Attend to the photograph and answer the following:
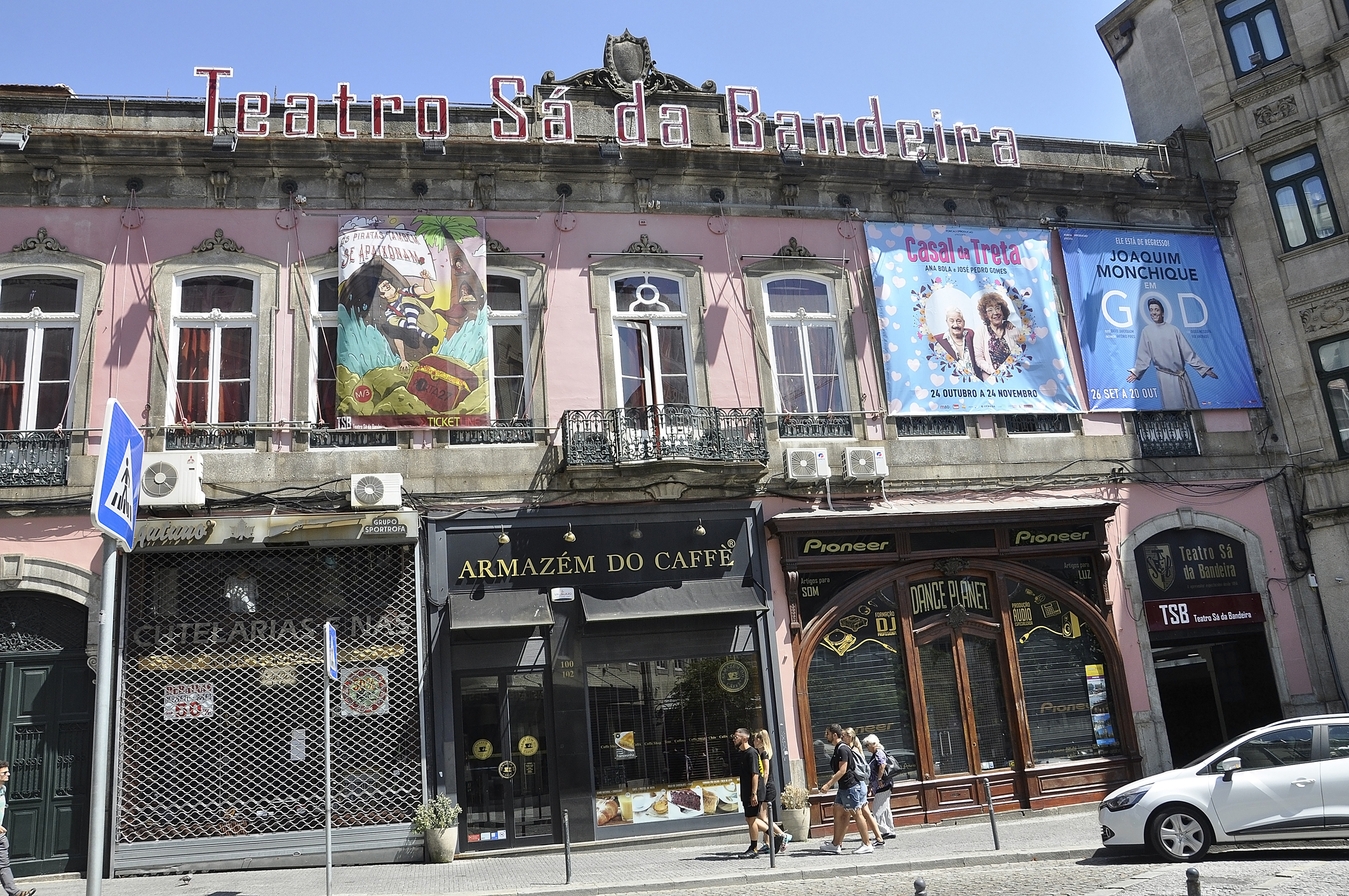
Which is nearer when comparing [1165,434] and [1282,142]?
[1165,434]

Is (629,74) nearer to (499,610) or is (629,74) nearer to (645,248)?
(645,248)

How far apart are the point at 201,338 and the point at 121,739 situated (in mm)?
5565

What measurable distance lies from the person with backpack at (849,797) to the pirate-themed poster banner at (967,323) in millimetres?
5952

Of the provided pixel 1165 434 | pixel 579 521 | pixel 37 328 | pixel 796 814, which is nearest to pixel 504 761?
pixel 579 521

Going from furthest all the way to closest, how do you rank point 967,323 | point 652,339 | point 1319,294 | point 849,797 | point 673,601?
point 1319,294 → point 967,323 → point 652,339 → point 673,601 → point 849,797

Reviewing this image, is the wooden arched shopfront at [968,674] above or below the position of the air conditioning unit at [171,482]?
below

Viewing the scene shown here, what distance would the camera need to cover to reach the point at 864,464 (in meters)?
15.9

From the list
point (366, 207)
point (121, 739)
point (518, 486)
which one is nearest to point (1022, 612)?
point (518, 486)

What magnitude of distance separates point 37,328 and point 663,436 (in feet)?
29.3

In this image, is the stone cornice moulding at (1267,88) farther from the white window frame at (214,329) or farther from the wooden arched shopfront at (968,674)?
the white window frame at (214,329)

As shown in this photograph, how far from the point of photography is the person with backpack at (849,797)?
12797mm

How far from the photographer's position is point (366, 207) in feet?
51.9

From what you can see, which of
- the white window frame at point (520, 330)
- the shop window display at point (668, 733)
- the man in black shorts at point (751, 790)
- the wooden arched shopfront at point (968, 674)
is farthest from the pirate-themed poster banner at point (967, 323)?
the man in black shorts at point (751, 790)

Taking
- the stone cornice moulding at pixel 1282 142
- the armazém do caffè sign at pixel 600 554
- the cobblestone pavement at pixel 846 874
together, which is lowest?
the cobblestone pavement at pixel 846 874
